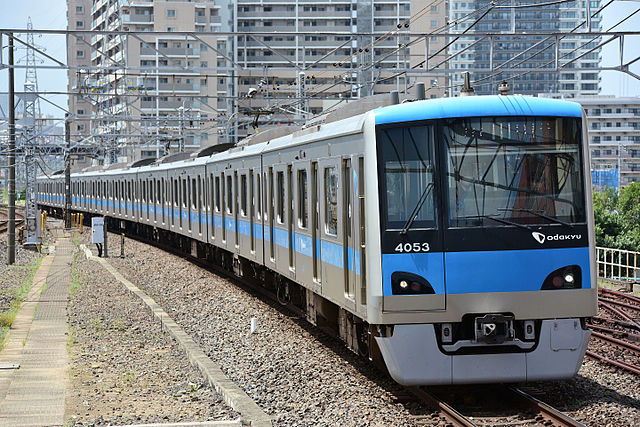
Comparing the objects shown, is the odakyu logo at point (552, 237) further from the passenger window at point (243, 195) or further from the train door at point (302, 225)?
the passenger window at point (243, 195)

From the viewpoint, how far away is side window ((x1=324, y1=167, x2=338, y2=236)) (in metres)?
9.16

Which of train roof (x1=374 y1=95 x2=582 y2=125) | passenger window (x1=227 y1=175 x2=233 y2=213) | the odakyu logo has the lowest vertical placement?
the odakyu logo

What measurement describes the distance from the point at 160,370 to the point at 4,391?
158 cm

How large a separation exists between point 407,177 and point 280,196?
4.89 m

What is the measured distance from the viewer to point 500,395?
782 cm

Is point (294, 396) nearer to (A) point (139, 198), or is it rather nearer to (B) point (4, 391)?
(B) point (4, 391)

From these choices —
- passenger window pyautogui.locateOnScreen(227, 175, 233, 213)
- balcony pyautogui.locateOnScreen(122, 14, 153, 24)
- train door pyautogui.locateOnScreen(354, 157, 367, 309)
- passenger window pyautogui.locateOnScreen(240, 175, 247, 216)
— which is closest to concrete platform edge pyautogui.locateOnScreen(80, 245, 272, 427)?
train door pyautogui.locateOnScreen(354, 157, 367, 309)

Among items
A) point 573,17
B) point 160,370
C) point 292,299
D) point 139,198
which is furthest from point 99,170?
point 573,17

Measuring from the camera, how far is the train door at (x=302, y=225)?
10.5 meters

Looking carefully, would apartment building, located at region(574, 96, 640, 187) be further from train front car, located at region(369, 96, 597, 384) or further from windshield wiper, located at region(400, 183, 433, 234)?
windshield wiper, located at region(400, 183, 433, 234)

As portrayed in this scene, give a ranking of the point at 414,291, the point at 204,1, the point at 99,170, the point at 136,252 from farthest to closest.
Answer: the point at 204,1, the point at 99,170, the point at 136,252, the point at 414,291

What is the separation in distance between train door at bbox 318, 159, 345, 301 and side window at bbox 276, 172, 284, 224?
2431 mm

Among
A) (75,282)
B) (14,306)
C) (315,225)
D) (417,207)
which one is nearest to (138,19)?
(75,282)

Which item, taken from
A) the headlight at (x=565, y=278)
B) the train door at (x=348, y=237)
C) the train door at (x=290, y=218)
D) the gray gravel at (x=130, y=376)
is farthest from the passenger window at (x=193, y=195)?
the headlight at (x=565, y=278)
